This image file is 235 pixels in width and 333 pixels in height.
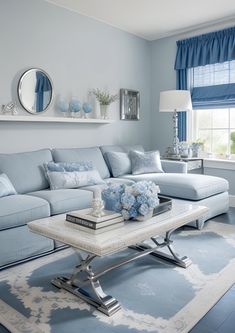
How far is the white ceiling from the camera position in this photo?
3693mm

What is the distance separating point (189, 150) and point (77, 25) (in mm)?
2270

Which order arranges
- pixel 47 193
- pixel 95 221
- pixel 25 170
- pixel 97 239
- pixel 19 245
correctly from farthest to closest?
pixel 25 170
pixel 47 193
pixel 19 245
pixel 95 221
pixel 97 239

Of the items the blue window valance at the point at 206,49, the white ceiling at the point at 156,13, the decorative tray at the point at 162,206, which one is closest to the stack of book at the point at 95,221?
the decorative tray at the point at 162,206

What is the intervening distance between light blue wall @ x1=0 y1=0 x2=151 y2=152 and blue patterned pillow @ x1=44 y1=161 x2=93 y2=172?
532 millimetres

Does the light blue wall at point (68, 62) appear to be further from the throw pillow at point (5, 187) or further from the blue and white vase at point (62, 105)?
the throw pillow at point (5, 187)

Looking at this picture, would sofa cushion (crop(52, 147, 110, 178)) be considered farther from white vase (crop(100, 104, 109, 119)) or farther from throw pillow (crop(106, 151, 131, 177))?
white vase (crop(100, 104, 109, 119))

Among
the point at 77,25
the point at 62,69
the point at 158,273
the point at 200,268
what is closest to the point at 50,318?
the point at 158,273

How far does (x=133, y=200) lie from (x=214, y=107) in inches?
117

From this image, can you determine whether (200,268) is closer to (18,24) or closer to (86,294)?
(86,294)

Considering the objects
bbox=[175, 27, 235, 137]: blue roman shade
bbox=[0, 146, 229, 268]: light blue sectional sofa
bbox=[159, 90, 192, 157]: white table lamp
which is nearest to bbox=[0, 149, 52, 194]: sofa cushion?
bbox=[0, 146, 229, 268]: light blue sectional sofa

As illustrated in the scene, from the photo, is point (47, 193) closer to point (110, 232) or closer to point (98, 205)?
point (98, 205)

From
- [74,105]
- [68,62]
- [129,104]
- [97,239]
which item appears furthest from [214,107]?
[97,239]

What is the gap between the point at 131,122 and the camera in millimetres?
4953

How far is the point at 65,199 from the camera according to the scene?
9.19ft
